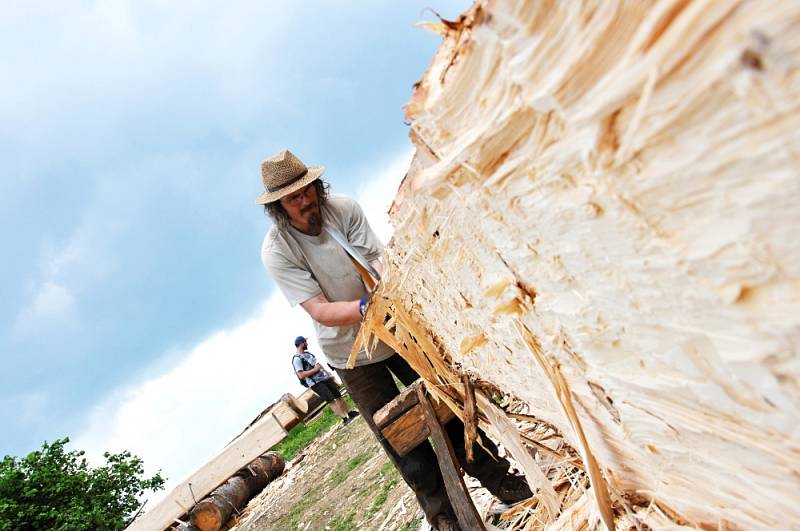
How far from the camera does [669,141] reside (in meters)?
0.56

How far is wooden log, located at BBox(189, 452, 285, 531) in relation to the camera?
6633 millimetres

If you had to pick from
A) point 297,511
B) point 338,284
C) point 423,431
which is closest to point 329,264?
point 338,284

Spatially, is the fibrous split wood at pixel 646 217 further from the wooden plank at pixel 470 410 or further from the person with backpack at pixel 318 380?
the person with backpack at pixel 318 380

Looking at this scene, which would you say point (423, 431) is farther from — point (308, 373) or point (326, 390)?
point (326, 390)

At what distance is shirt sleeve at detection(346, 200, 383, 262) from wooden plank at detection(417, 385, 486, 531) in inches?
31.5

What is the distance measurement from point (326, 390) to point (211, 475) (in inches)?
77.4

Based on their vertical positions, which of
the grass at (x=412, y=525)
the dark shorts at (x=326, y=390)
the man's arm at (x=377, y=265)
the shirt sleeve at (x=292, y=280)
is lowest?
the grass at (x=412, y=525)

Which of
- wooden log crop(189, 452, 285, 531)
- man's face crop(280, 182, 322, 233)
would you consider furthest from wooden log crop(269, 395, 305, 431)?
man's face crop(280, 182, 322, 233)

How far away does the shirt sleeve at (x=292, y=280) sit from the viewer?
2402 millimetres

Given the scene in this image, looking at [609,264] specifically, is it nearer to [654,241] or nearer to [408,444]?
[654,241]

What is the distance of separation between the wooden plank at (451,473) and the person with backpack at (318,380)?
19.7 feet

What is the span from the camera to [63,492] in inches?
295

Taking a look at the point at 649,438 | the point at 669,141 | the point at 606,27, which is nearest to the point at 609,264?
the point at 669,141

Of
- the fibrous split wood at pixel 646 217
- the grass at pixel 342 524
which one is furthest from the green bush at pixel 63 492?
the fibrous split wood at pixel 646 217
